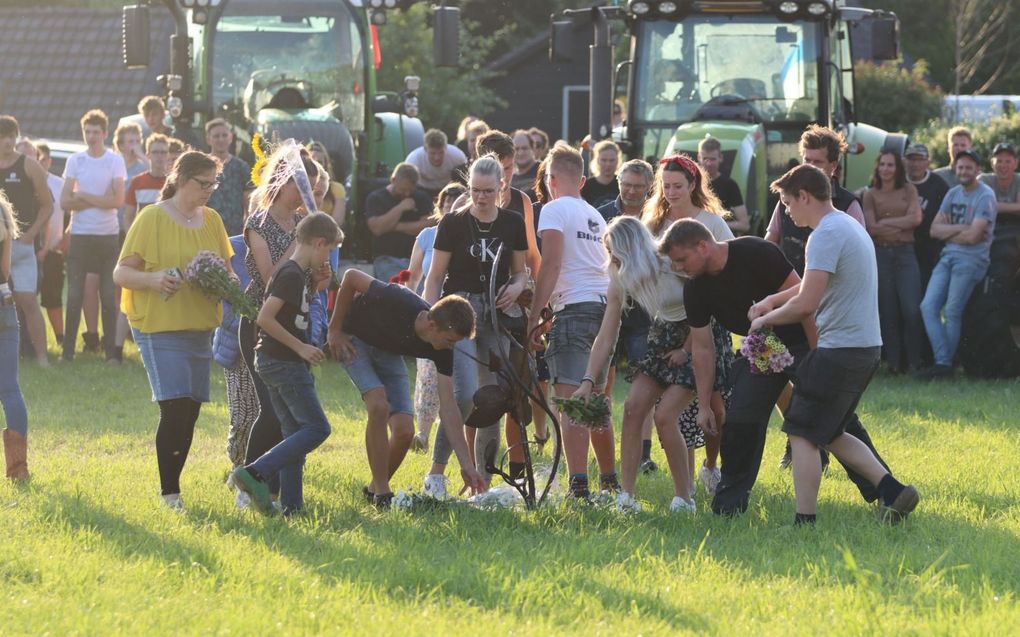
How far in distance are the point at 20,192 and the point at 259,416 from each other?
6011 mm

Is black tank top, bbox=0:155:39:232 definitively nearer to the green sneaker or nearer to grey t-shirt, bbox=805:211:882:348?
the green sneaker

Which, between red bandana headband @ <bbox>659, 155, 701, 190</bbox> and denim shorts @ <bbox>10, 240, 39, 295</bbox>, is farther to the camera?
denim shorts @ <bbox>10, 240, 39, 295</bbox>

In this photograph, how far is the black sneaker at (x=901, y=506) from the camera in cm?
771

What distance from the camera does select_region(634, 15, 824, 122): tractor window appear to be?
15.3m

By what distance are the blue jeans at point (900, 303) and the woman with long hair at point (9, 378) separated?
7730mm

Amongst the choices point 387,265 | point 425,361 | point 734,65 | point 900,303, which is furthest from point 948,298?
point 425,361

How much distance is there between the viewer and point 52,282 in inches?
619

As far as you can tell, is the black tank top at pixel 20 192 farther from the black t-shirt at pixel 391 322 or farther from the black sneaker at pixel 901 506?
the black sneaker at pixel 901 506

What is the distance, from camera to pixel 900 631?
570 centimetres

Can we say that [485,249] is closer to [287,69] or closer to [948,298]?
[948,298]

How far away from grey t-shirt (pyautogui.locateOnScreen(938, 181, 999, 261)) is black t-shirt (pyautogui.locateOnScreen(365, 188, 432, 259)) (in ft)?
15.3

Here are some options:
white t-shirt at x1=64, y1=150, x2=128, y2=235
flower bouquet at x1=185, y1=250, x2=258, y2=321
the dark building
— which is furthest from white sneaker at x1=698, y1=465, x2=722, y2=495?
the dark building

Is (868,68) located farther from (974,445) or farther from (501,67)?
(974,445)

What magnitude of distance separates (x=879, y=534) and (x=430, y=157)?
27.6ft
